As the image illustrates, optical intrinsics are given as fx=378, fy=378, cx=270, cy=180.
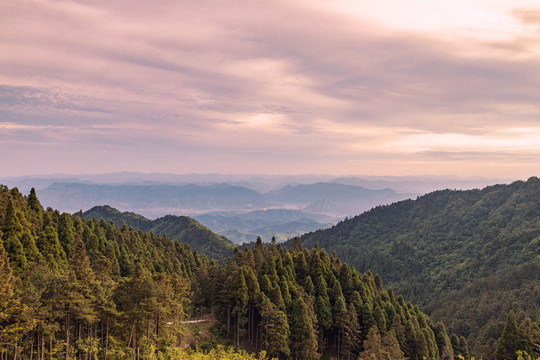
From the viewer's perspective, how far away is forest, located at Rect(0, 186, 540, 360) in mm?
32469

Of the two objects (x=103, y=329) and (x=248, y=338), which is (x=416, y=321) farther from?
(x=103, y=329)

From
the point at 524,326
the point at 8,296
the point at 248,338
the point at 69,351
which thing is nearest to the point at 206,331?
the point at 248,338

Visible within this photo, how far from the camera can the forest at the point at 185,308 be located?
32.5 m

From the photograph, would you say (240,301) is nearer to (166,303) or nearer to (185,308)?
(185,308)

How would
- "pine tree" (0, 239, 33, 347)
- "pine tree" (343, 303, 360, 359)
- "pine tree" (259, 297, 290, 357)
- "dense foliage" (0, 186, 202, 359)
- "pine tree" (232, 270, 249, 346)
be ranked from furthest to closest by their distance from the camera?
"pine tree" (343, 303, 360, 359), "pine tree" (232, 270, 249, 346), "pine tree" (259, 297, 290, 357), "dense foliage" (0, 186, 202, 359), "pine tree" (0, 239, 33, 347)

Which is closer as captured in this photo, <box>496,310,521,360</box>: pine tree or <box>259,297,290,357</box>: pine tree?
<box>259,297,290,357</box>: pine tree

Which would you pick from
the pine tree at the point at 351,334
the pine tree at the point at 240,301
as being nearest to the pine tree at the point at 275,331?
the pine tree at the point at 240,301

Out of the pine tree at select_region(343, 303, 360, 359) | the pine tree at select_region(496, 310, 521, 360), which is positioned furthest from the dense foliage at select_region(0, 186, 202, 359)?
the pine tree at select_region(496, 310, 521, 360)

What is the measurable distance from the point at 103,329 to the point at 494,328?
395ft

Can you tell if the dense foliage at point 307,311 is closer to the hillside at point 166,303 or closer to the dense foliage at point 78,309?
the hillside at point 166,303

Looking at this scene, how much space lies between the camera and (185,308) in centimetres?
7038

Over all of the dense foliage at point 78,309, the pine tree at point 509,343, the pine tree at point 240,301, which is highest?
the dense foliage at point 78,309

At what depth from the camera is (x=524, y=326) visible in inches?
2554

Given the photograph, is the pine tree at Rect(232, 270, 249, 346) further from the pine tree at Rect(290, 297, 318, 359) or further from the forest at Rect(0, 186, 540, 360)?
the pine tree at Rect(290, 297, 318, 359)
